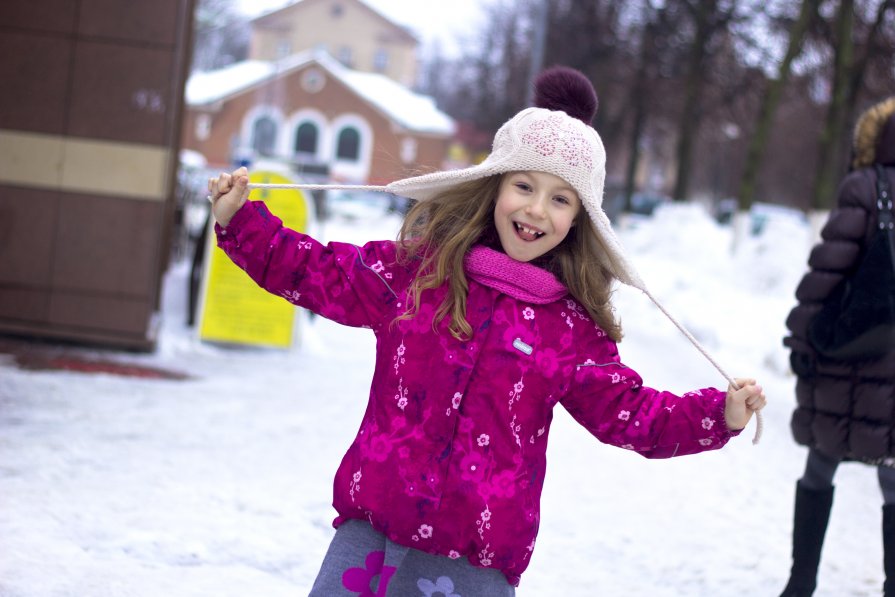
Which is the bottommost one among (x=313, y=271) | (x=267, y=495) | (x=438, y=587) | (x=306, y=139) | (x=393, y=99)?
(x=267, y=495)

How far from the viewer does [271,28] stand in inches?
625

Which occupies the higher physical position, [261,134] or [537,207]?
[261,134]

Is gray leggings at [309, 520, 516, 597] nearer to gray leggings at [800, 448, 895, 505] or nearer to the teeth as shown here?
the teeth

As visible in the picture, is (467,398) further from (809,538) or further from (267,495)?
(267,495)

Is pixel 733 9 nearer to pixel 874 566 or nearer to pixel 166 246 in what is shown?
pixel 166 246

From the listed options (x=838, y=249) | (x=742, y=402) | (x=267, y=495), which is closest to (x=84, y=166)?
(x=267, y=495)

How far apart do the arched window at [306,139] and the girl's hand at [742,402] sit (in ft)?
153

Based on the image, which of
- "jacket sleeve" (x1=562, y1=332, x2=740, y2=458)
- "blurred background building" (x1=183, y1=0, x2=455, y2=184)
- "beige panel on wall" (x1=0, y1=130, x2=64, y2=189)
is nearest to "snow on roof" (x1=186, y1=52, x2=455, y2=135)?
"blurred background building" (x1=183, y1=0, x2=455, y2=184)

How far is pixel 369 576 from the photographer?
101 inches

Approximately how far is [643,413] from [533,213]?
53 cm

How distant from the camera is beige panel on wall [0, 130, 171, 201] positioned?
781cm

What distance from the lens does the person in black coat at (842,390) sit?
155 inches

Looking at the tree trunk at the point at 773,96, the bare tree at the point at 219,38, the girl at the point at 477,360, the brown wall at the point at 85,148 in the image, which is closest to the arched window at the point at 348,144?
the bare tree at the point at 219,38

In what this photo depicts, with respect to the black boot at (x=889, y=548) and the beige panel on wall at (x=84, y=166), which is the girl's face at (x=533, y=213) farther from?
the beige panel on wall at (x=84, y=166)
